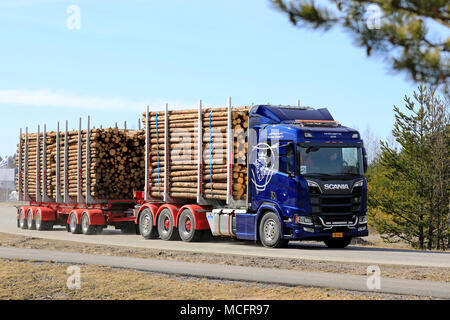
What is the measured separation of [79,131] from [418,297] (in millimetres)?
20210

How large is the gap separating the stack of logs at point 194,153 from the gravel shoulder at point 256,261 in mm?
3274

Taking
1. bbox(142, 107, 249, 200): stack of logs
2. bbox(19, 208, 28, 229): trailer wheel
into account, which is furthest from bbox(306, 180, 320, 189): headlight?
bbox(19, 208, 28, 229): trailer wheel

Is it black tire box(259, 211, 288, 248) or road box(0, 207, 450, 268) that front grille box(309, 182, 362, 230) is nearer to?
road box(0, 207, 450, 268)

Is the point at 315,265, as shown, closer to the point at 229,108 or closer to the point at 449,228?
the point at 229,108

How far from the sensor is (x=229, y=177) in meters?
20.8

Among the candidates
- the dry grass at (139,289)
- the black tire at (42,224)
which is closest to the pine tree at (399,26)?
the dry grass at (139,289)

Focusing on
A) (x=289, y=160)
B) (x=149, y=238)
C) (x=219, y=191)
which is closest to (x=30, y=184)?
(x=149, y=238)

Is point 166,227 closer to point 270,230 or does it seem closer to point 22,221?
point 270,230

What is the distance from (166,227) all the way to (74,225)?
6.80 metres

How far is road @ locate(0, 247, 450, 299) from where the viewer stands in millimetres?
11789

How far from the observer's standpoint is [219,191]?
70.2ft

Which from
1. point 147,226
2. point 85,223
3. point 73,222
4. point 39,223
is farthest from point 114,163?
point 39,223

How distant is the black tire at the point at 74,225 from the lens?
28.6m

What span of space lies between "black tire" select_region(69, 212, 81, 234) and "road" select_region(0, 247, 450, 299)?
10.9m
